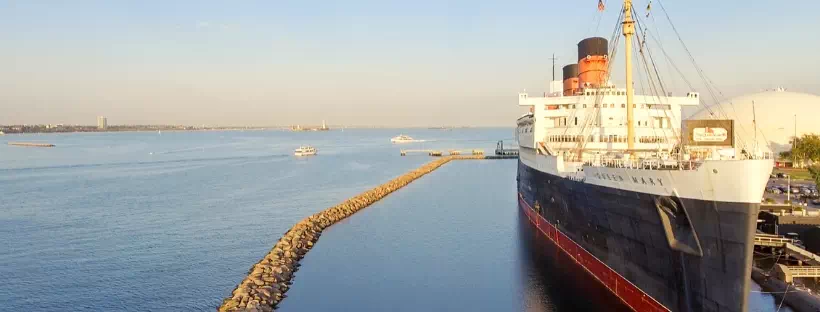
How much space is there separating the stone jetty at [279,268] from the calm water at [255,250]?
62 cm

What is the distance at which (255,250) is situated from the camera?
2992cm

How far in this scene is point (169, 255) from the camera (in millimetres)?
28578

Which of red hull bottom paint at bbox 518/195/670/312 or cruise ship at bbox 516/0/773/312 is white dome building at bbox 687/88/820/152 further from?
red hull bottom paint at bbox 518/195/670/312

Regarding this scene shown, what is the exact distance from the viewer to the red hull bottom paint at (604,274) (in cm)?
1788

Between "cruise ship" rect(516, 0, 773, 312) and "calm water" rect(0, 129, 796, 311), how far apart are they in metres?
2.23

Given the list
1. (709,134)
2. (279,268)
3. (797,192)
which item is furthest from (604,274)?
(797,192)

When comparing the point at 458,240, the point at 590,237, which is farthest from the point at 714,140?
the point at 458,240

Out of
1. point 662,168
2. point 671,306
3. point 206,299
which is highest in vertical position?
point 662,168

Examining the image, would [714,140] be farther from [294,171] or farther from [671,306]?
[294,171]

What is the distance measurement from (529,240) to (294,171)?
49.5 m

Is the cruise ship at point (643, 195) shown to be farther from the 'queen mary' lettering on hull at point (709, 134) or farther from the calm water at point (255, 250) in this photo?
the calm water at point (255, 250)

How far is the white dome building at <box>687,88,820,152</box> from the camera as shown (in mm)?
63644

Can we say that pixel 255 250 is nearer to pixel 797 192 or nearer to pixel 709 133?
pixel 709 133

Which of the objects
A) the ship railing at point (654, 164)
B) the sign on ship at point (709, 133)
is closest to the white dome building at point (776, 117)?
the sign on ship at point (709, 133)
